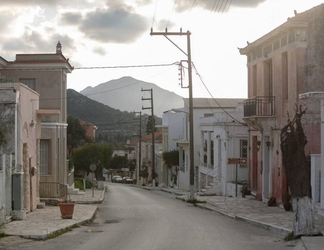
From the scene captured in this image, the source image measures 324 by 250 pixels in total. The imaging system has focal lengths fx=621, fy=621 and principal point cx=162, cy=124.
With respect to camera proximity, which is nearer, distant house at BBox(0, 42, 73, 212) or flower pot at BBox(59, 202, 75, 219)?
flower pot at BBox(59, 202, 75, 219)

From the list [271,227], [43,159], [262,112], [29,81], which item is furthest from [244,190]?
→ [271,227]

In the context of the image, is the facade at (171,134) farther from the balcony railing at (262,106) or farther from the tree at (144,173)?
the balcony railing at (262,106)

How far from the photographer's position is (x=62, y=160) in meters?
38.4

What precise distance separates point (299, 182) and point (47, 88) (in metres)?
23.2

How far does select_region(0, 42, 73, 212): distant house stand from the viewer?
3559 cm

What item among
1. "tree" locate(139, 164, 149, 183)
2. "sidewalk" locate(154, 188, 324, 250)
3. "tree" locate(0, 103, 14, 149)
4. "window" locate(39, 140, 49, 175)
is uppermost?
"tree" locate(0, 103, 14, 149)

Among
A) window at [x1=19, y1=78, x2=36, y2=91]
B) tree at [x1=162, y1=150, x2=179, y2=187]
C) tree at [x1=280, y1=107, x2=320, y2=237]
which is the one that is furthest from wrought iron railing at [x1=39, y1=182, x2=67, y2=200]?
tree at [x1=162, y1=150, x2=179, y2=187]

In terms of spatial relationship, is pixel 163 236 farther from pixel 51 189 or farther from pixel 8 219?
pixel 51 189

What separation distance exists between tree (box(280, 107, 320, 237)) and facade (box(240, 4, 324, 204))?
8180 millimetres

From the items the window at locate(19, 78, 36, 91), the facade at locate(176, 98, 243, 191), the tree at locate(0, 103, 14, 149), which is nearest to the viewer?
the tree at locate(0, 103, 14, 149)

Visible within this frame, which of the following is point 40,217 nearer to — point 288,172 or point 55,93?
point 288,172

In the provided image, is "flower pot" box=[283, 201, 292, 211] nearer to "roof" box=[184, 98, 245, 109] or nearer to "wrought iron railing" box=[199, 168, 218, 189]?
"wrought iron railing" box=[199, 168, 218, 189]

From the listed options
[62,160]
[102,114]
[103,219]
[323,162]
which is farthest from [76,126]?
[102,114]

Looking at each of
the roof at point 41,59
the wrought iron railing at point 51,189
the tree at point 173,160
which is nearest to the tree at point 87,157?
the tree at point 173,160
